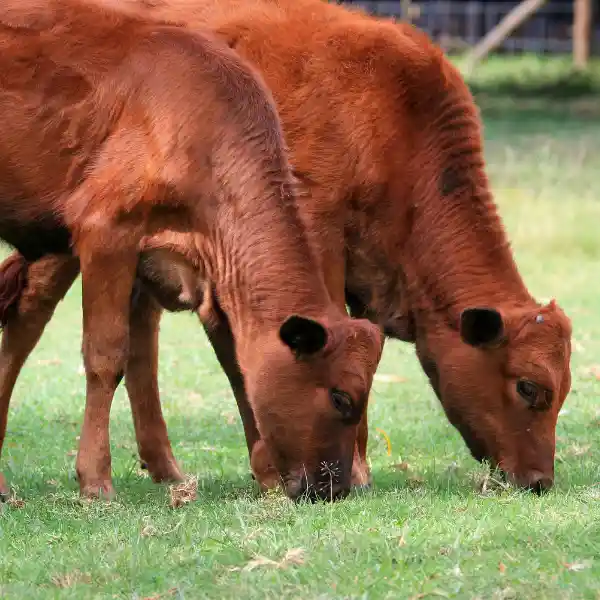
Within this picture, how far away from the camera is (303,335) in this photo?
21.0 feet

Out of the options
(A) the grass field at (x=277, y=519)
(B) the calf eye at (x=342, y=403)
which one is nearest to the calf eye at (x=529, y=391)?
(A) the grass field at (x=277, y=519)

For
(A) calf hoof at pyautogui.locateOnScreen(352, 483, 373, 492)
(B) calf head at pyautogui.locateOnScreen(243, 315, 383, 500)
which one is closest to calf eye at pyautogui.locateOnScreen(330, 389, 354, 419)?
(B) calf head at pyautogui.locateOnScreen(243, 315, 383, 500)

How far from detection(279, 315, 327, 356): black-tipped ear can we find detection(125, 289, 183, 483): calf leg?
5.49ft

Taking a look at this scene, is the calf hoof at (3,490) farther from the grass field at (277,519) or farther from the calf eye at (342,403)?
the calf eye at (342,403)

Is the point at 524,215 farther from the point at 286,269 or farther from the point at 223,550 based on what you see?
the point at 223,550

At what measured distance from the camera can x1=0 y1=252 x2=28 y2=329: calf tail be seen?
25.5ft

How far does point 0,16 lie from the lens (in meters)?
7.27

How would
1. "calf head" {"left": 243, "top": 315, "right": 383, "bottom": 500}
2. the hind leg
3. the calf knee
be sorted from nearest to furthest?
1. "calf head" {"left": 243, "top": 315, "right": 383, "bottom": 500}
2. the calf knee
3. the hind leg

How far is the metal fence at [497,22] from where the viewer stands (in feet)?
115

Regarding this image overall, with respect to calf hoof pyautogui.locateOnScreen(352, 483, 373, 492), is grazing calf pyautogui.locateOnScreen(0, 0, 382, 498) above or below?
above

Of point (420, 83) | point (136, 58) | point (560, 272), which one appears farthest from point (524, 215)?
point (136, 58)

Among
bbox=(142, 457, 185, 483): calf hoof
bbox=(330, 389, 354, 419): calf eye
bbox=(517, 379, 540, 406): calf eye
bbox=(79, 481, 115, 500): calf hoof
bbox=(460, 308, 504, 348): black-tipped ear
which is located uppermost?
bbox=(460, 308, 504, 348): black-tipped ear

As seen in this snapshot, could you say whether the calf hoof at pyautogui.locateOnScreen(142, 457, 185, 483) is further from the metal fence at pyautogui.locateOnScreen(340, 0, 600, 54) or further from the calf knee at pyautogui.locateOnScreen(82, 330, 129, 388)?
the metal fence at pyautogui.locateOnScreen(340, 0, 600, 54)

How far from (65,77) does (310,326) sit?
200cm
